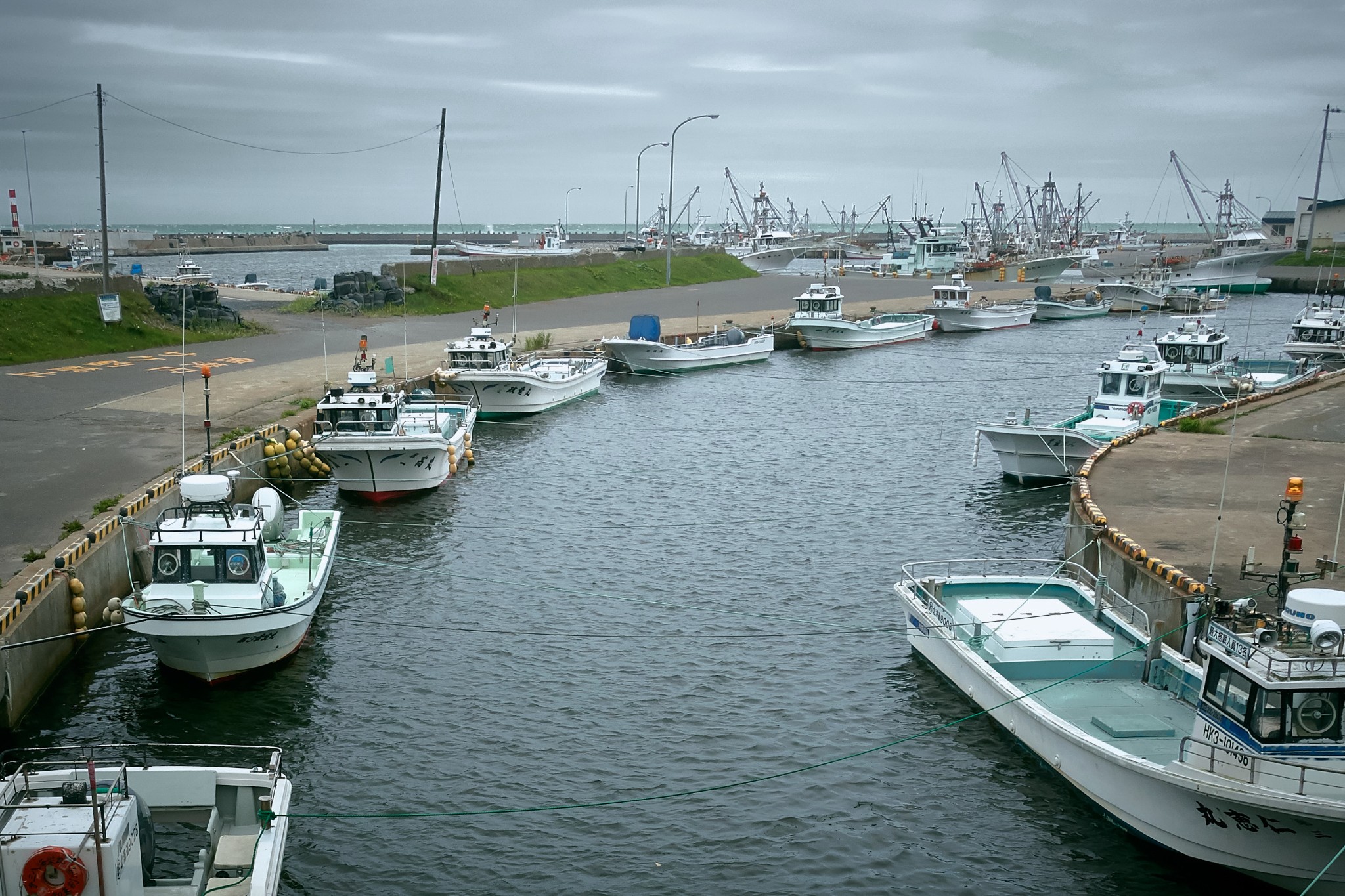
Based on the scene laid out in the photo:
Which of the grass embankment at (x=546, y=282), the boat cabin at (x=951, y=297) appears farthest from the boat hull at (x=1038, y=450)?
the boat cabin at (x=951, y=297)

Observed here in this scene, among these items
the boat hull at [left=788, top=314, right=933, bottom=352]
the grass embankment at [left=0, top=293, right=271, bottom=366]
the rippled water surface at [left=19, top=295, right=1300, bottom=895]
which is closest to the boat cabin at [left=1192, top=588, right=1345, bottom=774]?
the rippled water surface at [left=19, top=295, right=1300, bottom=895]

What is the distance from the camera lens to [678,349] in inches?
2228

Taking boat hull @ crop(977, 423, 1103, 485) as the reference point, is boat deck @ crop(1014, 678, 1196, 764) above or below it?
below

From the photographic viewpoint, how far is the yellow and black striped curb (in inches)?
679

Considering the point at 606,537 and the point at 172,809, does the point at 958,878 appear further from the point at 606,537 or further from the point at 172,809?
the point at 606,537

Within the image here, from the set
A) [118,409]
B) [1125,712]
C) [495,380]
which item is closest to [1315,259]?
[495,380]

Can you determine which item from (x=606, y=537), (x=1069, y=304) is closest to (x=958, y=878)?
(x=606, y=537)

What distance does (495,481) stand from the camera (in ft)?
111

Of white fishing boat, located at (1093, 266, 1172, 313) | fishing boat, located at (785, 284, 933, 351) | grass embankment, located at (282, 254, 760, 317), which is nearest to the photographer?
grass embankment, located at (282, 254, 760, 317)

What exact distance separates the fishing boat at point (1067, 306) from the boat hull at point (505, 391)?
2104 inches

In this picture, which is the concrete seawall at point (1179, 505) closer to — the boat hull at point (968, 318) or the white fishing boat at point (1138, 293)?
the boat hull at point (968, 318)

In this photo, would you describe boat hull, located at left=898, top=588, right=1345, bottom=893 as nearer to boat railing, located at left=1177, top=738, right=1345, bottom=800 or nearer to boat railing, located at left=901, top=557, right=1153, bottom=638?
boat railing, located at left=1177, top=738, right=1345, bottom=800

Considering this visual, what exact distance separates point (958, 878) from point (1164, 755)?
332cm

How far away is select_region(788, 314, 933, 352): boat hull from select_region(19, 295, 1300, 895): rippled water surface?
3328cm
